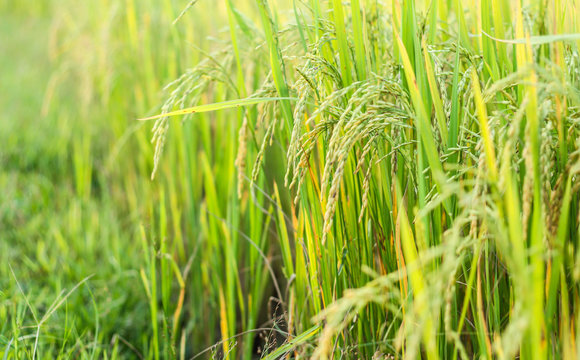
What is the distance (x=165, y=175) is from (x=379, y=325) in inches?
57.8

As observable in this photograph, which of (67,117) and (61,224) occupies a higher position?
(67,117)

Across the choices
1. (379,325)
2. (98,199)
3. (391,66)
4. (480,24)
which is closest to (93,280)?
(98,199)

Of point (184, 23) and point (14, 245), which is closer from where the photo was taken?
point (14, 245)

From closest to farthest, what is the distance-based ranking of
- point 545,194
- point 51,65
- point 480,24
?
point 545,194, point 480,24, point 51,65

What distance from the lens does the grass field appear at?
2.66 ft

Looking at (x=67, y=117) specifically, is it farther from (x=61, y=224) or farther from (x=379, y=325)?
(x=379, y=325)

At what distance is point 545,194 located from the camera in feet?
2.62

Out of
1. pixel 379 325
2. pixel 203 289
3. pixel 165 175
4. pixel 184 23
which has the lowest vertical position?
pixel 203 289

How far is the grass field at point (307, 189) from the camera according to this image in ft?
2.66

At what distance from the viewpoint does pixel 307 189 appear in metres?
1.18

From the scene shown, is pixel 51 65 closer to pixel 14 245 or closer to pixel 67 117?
pixel 67 117

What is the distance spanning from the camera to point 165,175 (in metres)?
2.29

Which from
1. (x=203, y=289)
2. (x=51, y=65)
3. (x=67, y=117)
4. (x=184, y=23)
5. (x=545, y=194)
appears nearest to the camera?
(x=545, y=194)

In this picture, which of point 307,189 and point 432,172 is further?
point 307,189
